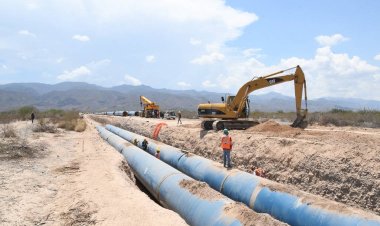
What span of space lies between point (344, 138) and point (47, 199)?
491 inches

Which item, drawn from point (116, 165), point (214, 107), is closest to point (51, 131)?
point (214, 107)

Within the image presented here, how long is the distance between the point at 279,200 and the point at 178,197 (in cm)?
253

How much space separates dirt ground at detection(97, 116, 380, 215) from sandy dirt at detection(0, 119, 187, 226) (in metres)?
5.42

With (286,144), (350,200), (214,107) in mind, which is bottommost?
(350,200)

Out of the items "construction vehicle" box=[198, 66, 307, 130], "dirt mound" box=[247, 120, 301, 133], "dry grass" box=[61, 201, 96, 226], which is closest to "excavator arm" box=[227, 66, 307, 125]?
"construction vehicle" box=[198, 66, 307, 130]

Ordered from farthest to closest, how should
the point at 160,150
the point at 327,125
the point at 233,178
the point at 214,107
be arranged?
the point at 327,125
the point at 214,107
the point at 160,150
the point at 233,178

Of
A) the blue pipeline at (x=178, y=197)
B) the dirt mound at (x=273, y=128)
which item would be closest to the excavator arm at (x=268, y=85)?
the dirt mound at (x=273, y=128)

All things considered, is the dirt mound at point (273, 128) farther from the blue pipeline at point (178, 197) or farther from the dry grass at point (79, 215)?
the dry grass at point (79, 215)

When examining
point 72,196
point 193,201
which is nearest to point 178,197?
point 193,201

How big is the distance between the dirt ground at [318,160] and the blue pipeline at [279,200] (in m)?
2.62

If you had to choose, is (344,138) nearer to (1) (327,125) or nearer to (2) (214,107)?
(2) (214,107)

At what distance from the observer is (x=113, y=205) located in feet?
30.5

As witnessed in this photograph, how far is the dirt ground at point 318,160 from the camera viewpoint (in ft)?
36.7

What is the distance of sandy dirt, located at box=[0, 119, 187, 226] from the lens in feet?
28.1
